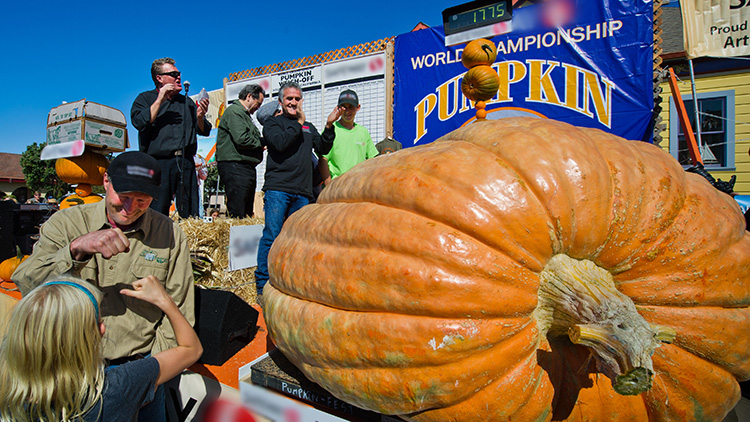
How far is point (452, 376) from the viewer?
1.07 meters

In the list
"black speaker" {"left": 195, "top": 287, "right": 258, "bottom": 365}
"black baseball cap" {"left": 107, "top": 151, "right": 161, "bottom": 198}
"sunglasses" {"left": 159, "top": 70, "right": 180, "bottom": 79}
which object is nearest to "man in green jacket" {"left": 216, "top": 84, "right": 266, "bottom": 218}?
"sunglasses" {"left": 159, "top": 70, "right": 180, "bottom": 79}

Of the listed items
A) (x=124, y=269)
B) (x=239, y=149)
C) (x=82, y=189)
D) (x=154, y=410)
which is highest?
(x=239, y=149)

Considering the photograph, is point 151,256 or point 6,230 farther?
point 6,230

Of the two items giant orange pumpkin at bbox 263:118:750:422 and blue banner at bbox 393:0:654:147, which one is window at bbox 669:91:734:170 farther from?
giant orange pumpkin at bbox 263:118:750:422

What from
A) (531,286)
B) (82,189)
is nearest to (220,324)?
(531,286)

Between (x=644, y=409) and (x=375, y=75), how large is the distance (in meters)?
8.04

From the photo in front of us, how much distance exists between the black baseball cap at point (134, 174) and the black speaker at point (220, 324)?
0.78 metres

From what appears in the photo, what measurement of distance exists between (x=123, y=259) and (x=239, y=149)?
2048 millimetres

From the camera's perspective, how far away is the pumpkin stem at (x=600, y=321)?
91 cm

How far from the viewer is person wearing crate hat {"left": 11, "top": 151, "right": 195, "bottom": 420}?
5.17ft

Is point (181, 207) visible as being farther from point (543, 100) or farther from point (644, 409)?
point (543, 100)

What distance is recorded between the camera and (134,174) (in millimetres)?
1667

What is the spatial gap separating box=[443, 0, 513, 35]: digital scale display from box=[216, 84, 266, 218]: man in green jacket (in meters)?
3.64

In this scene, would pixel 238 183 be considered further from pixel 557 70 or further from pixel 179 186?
pixel 557 70
